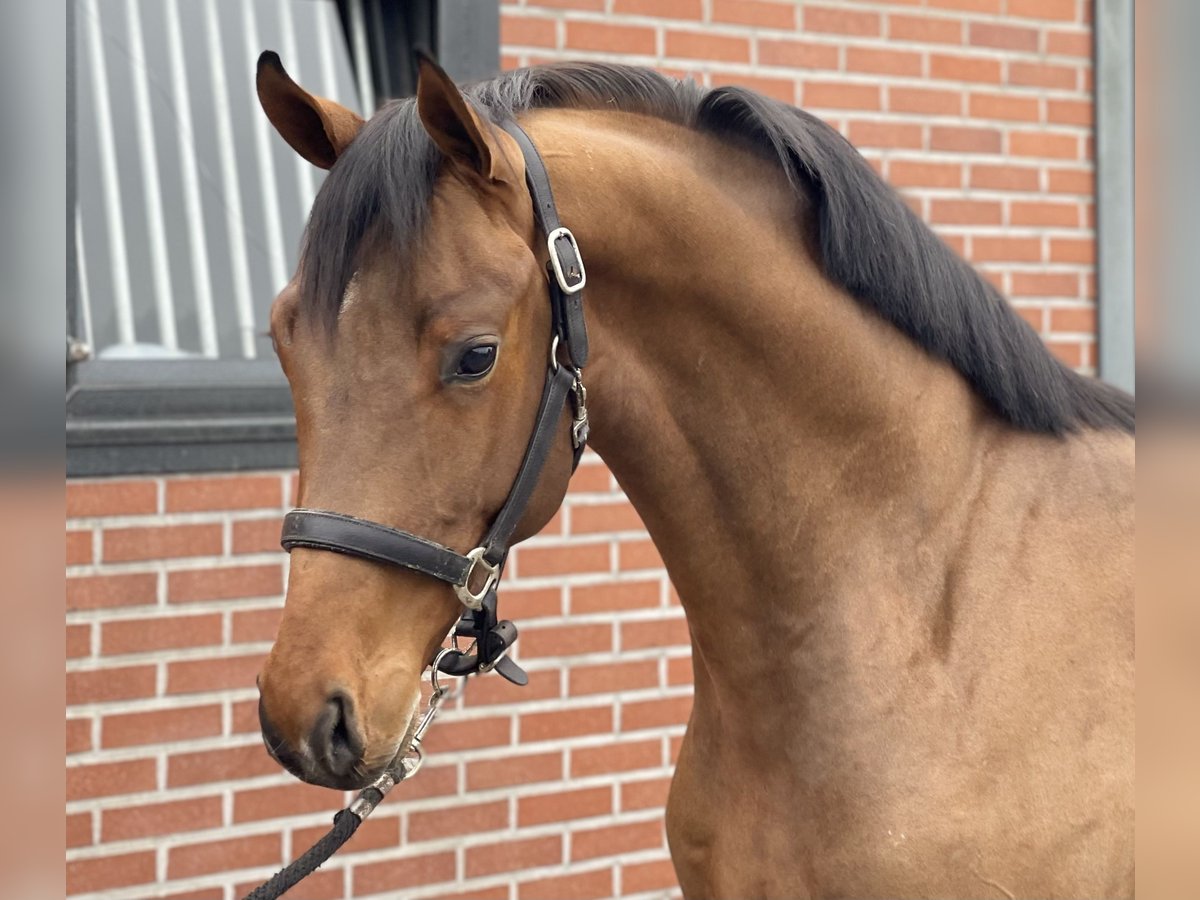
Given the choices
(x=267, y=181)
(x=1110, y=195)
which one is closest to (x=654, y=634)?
(x=267, y=181)

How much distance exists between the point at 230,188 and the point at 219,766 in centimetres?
133

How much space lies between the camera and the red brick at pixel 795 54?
3.01 m

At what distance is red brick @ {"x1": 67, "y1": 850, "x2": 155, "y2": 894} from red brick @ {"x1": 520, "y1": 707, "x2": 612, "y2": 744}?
89cm

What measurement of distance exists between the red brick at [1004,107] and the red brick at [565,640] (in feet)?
5.93

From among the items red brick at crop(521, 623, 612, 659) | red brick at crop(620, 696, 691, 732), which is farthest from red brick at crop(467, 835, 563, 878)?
red brick at crop(521, 623, 612, 659)

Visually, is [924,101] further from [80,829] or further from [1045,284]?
[80,829]

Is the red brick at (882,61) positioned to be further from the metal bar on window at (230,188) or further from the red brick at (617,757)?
the red brick at (617,757)

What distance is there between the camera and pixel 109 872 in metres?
2.47

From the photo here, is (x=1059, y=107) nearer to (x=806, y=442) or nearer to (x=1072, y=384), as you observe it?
(x=1072, y=384)

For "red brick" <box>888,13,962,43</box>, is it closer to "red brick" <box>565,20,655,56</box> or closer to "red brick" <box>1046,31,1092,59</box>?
"red brick" <box>1046,31,1092,59</box>

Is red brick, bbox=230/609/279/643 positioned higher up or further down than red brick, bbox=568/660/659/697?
higher up

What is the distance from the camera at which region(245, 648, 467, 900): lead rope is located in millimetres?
1357
